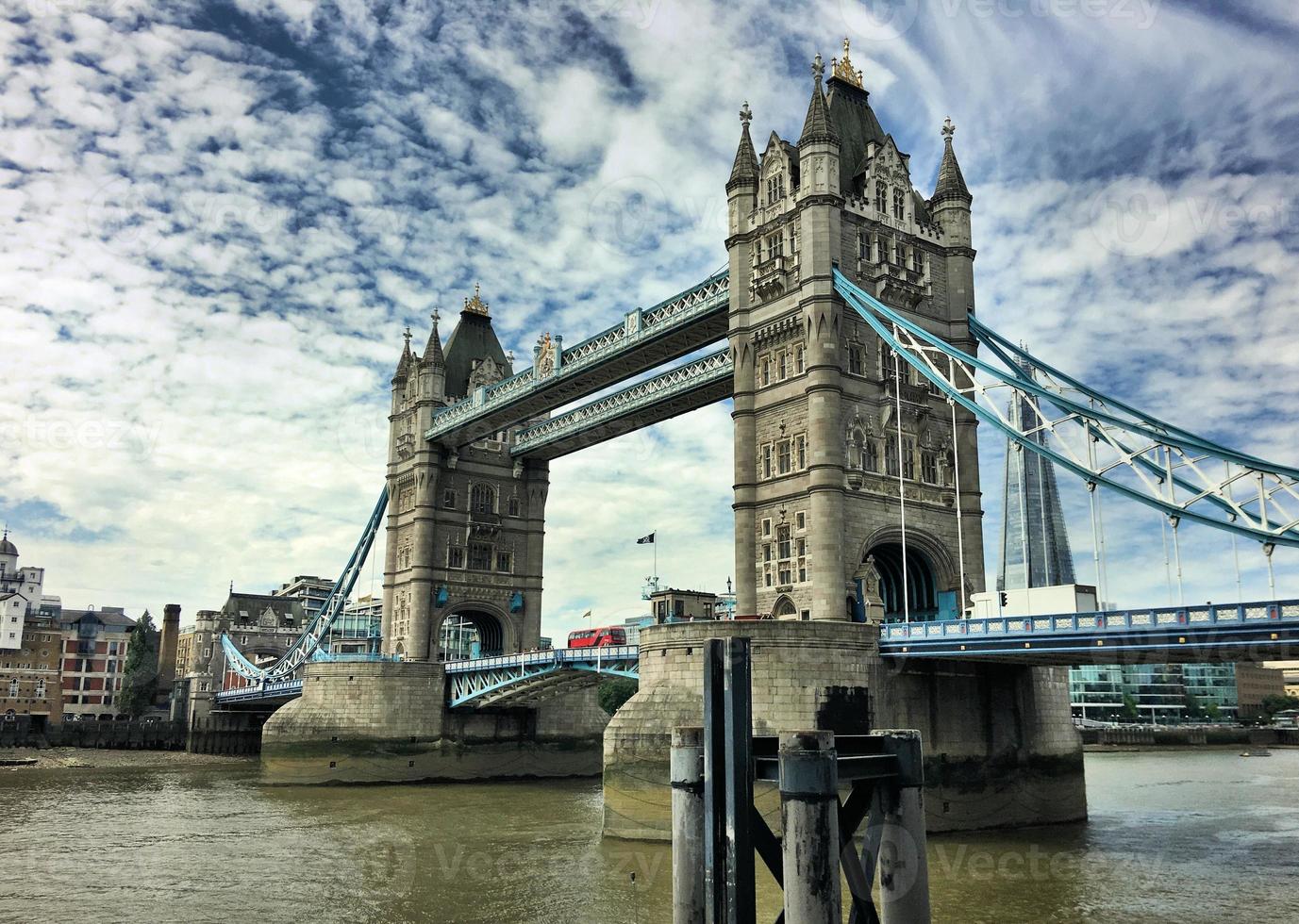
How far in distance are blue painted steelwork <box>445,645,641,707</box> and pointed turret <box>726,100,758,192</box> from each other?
19120 millimetres

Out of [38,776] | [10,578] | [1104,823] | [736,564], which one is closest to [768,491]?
[736,564]

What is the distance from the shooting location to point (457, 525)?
69.4 metres

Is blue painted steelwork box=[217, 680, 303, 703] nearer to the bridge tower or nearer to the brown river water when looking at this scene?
the brown river water

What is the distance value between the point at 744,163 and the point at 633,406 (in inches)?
611

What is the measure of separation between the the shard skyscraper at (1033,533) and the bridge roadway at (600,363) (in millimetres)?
45293

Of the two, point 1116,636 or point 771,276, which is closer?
point 1116,636

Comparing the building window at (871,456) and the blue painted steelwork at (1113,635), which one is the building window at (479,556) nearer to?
the building window at (871,456)

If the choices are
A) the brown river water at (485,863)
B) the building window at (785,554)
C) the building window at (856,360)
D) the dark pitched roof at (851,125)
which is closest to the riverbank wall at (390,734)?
the brown river water at (485,863)

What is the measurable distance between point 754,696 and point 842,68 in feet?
89.9

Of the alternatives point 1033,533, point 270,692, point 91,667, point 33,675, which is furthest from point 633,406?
point 91,667

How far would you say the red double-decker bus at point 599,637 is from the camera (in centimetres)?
5556

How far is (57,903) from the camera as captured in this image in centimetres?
2502

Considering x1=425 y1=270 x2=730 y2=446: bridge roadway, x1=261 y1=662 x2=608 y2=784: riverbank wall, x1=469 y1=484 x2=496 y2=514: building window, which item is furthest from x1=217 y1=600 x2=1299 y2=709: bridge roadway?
x1=469 y1=484 x2=496 y2=514: building window

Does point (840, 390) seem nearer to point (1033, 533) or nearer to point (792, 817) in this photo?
point (792, 817)
